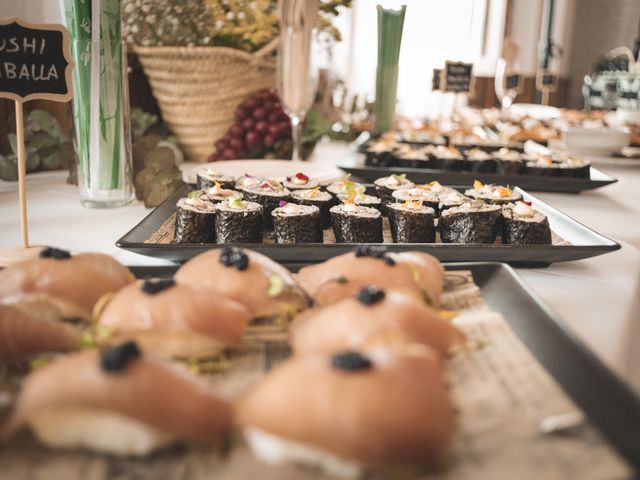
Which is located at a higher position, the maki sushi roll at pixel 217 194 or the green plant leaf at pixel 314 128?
the green plant leaf at pixel 314 128

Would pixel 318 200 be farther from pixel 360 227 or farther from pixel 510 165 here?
pixel 510 165

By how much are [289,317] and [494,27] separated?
8862mm

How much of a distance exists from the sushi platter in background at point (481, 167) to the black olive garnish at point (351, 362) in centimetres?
163

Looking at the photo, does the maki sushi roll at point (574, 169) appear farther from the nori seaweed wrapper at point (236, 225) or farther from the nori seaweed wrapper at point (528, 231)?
the nori seaweed wrapper at point (236, 225)

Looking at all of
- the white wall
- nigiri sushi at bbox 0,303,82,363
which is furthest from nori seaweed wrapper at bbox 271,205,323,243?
the white wall

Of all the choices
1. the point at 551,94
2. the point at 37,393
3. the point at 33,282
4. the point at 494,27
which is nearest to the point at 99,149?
the point at 33,282

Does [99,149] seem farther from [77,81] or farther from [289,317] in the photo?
[289,317]

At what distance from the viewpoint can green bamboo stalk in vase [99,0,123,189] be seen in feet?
5.46

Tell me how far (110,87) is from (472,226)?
100 centimetres

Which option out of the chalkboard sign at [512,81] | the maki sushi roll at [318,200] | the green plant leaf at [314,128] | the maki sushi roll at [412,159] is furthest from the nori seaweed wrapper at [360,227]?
the chalkboard sign at [512,81]

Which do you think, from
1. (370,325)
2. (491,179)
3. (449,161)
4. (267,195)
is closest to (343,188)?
(267,195)

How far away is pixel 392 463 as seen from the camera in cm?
64

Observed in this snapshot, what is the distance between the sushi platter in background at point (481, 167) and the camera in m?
2.21

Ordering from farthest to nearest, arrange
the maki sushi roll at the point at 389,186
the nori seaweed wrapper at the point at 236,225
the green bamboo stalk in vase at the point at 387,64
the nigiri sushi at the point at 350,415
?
the green bamboo stalk in vase at the point at 387,64, the maki sushi roll at the point at 389,186, the nori seaweed wrapper at the point at 236,225, the nigiri sushi at the point at 350,415
